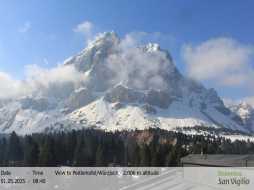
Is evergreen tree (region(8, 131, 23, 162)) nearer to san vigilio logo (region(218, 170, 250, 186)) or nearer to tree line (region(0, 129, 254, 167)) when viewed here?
tree line (region(0, 129, 254, 167))

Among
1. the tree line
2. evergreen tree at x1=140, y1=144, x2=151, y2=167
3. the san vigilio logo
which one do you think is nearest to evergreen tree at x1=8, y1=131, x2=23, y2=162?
the tree line

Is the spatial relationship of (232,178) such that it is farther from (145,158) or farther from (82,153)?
(82,153)

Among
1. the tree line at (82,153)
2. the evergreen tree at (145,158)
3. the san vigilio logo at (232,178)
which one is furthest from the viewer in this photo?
the evergreen tree at (145,158)

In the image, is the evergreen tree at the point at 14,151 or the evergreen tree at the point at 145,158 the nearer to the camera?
the evergreen tree at the point at 145,158

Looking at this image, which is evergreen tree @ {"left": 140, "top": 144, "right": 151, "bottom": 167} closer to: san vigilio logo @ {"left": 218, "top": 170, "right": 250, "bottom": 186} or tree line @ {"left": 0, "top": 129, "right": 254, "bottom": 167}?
tree line @ {"left": 0, "top": 129, "right": 254, "bottom": 167}

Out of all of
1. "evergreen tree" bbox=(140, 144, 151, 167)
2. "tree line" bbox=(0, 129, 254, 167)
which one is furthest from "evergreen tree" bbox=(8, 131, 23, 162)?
"evergreen tree" bbox=(140, 144, 151, 167)

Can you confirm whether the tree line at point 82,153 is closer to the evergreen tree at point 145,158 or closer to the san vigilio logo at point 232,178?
the evergreen tree at point 145,158

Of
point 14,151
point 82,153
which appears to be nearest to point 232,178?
point 82,153

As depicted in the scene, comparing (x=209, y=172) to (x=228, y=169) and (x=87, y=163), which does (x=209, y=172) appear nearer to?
(x=228, y=169)

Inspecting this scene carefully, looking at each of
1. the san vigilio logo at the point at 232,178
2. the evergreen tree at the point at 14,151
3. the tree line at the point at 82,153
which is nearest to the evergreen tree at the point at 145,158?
the tree line at the point at 82,153

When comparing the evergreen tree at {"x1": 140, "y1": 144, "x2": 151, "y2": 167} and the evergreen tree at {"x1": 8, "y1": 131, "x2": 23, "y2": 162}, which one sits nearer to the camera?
the evergreen tree at {"x1": 140, "y1": 144, "x2": 151, "y2": 167}

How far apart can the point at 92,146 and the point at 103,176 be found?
97.4 metres

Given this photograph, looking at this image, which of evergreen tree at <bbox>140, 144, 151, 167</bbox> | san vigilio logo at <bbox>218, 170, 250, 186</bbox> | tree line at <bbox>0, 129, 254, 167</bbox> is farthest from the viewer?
evergreen tree at <bbox>140, 144, 151, 167</bbox>

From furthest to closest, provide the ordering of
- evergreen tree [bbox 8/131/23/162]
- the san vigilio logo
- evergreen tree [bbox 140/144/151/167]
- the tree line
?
evergreen tree [bbox 8/131/23/162] < evergreen tree [bbox 140/144/151/167] < the tree line < the san vigilio logo
